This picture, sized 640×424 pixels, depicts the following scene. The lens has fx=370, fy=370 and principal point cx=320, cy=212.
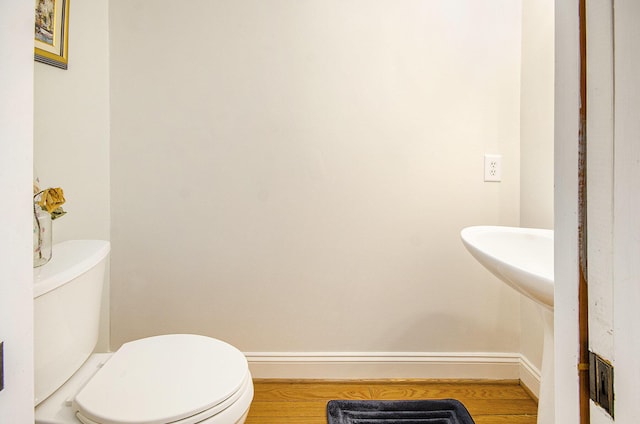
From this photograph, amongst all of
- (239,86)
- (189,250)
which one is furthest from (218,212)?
(239,86)

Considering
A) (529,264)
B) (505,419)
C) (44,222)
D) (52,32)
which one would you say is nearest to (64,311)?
(44,222)

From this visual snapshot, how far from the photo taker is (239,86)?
1.61 metres

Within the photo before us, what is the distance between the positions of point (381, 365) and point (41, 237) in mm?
1366

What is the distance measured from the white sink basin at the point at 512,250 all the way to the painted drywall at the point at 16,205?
94 cm

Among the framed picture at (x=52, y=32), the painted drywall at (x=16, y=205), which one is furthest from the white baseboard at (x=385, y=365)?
the framed picture at (x=52, y=32)

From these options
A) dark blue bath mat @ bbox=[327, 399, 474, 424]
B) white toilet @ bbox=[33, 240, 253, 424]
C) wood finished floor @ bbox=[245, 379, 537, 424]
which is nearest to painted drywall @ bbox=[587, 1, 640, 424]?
white toilet @ bbox=[33, 240, 253, 424]

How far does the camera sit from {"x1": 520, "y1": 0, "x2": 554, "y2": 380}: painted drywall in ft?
4.69

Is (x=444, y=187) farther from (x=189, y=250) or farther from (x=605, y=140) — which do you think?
(x=605, y=140)

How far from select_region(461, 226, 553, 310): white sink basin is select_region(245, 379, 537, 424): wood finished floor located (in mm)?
674

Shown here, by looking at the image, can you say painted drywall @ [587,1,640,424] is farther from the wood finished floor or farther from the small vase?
the wood finished floor

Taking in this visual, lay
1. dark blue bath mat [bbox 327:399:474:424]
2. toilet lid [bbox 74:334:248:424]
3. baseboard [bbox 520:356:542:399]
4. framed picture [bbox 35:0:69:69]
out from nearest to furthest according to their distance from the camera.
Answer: toilet lid [bbox 74:334:248:424] < framed picture [bbox 35:0:69:69] < dark blue bath mat [bbox 327:399:474:424] < baseboard [bbox 520:356:542:399]

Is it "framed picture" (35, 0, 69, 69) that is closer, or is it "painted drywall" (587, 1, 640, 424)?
"painted drywall" (587, 1, 640, 424)

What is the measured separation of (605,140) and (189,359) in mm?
1030

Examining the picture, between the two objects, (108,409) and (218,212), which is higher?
(218,212)
